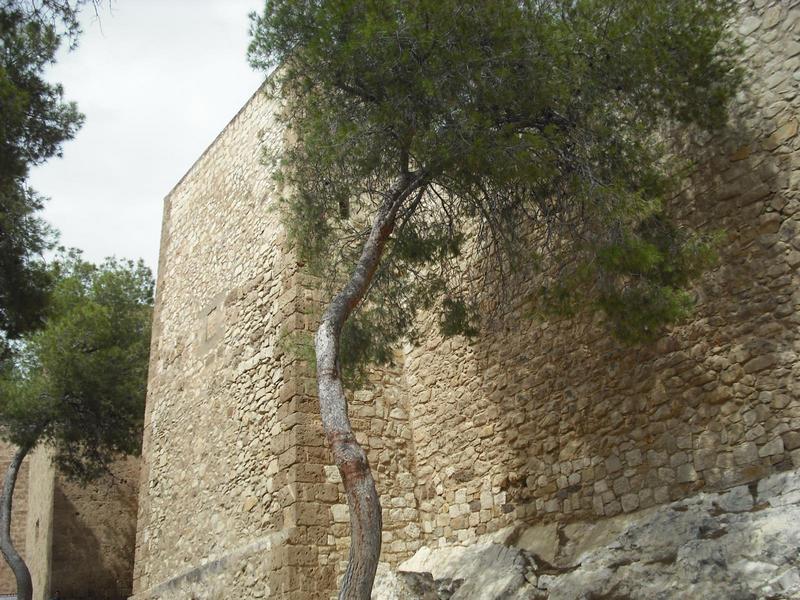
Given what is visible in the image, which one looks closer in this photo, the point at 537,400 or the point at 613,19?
the point at 613,19

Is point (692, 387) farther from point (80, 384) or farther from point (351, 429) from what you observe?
point (80, 384)

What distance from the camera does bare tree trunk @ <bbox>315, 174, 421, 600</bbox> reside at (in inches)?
202

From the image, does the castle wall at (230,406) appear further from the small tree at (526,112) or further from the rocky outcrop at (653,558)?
the small tree at (526,112)

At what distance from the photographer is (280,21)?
22.4 feet

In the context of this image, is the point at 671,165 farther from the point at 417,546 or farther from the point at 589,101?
the point at 417,546

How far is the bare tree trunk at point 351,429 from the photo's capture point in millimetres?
5121

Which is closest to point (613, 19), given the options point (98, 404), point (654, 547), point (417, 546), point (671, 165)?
point (671, 165)

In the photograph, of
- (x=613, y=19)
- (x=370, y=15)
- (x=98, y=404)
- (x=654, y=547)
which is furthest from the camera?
(x=98, y=404)

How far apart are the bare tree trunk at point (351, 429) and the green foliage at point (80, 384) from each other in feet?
31.5

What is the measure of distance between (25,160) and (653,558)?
6721mm

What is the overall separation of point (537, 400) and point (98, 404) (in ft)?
32.0

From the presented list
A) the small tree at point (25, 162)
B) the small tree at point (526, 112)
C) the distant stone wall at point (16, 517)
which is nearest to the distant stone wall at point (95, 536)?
the distant stone wall at point (16, 517)

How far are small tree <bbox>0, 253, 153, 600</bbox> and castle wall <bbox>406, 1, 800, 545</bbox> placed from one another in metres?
8.41

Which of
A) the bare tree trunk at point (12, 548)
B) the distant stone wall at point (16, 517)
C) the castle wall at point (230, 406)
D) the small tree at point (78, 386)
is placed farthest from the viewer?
the distant stone wall at point (16, 517)
